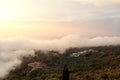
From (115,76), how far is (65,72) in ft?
230

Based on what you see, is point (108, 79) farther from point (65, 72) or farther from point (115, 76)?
point (65, 72)

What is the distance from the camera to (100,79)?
181625 mm

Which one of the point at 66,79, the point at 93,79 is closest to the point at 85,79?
the point at 93,79

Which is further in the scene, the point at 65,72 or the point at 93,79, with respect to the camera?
the point at 93,79

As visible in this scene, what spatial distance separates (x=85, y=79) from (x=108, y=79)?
19738 mm

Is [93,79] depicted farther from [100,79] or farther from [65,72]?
[65,72]

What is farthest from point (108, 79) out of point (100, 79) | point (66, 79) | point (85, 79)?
point (66, 79)

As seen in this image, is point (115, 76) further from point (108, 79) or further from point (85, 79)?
point (85, 79)

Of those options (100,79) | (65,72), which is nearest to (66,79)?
(65,72)

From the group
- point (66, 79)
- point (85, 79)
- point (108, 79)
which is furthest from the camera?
point (85, 79)

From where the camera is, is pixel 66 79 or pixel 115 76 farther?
pixel 115 76

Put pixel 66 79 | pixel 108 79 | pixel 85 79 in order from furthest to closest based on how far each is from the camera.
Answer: pixel 85 79 → pixel 108 79 → pixel 66 79

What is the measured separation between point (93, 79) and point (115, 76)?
15.5 metres

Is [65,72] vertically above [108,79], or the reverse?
[65,72]
